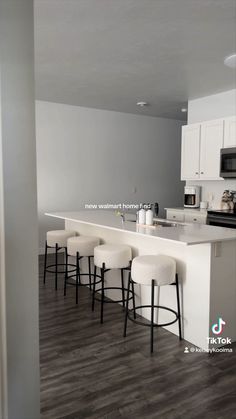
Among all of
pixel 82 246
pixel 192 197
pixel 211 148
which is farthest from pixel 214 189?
pixel 82 246

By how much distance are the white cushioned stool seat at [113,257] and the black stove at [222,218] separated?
1.85 meters

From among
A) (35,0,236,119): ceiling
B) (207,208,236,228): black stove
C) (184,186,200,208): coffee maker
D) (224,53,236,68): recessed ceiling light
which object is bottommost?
(207,208,236,228): black stove

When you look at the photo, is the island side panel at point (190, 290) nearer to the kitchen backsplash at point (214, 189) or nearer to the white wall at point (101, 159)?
the kitchen backsplash at point (214, 189)

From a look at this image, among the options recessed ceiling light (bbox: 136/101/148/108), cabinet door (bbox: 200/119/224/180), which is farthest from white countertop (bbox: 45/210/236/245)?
recessed ceiling light (bbox: 136/101/148/108)

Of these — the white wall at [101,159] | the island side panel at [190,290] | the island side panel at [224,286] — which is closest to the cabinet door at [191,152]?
the white wall at [101,159]

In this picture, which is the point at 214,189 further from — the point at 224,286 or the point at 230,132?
the point at 224,286

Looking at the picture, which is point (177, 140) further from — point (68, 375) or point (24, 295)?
point (24, 295)

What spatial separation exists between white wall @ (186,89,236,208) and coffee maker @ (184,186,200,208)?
0.35ft

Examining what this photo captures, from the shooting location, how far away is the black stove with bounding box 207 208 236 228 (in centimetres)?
448

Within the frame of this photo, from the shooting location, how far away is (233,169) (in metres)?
4.70

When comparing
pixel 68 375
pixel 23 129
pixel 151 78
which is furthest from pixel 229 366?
pixel 151 78

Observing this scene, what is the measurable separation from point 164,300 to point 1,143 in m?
2.25

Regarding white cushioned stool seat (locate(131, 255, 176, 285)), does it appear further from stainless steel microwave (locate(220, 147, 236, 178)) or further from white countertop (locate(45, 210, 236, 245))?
stainless steel microwave (locate(220, 147, 236, 178))

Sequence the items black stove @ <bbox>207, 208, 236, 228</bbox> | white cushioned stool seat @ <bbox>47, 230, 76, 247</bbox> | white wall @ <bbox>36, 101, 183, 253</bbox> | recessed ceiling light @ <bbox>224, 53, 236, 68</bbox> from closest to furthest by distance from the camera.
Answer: recessed ceiling light @ <bbox>224, 53, 236, 68</bbox>, white cushioned stool seat @ <bbox>47, 230, 76, 247</bbox>, black stove @ <bbox>207, 208, 236, 228</bbox>, white wall @ <bbox>36, 101, 183, 253</bbox>
